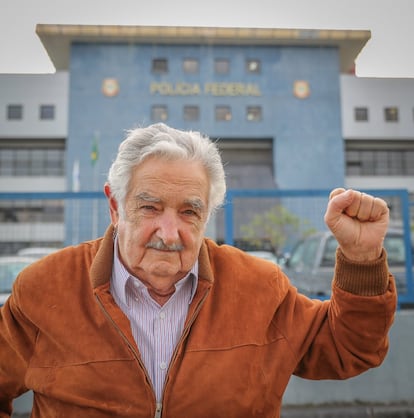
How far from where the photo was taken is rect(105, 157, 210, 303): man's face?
5.55 ft

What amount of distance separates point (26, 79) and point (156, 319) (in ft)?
122

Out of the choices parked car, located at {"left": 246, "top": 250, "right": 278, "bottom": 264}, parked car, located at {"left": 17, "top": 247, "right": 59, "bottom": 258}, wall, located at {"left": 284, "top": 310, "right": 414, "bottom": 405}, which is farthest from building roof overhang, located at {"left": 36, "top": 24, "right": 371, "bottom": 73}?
wall, located at {"left": 284, "top": 310, "right": 414, "bottom": 405}

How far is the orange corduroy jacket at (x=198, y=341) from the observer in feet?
5.25

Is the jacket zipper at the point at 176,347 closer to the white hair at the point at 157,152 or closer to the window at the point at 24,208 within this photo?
the white hair at the point at 157,152

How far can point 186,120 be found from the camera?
32719 millimetres

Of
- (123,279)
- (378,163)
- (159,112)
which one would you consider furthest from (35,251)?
(378,163)

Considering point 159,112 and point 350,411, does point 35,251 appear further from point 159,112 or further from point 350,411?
point 159,112

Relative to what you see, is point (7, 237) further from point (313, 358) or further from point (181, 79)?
point (181, 79)

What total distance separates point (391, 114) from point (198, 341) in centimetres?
3832

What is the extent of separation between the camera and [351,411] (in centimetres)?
446

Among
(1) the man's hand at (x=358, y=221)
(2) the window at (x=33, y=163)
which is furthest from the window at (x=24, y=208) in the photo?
(2) the window at (x=33, y=163)

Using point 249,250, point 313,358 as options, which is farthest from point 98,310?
point 249,250

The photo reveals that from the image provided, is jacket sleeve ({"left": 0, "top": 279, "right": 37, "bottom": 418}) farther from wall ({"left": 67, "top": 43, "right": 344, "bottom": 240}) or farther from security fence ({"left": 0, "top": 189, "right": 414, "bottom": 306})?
wall ({"left": 67, "top": 43, "right": 344, "bottom": 240})

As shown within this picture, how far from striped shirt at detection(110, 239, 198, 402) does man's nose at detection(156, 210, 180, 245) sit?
200mm
